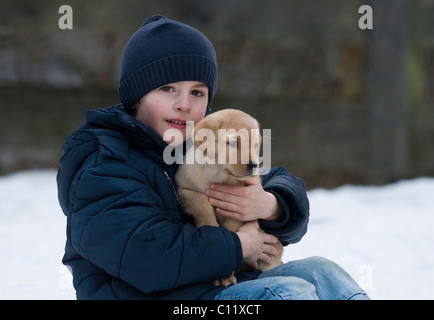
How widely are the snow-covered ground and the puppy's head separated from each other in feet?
4.06

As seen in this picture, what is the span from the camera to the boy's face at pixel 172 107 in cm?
189

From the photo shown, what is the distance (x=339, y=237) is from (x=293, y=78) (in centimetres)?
208

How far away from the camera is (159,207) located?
5.51 ft

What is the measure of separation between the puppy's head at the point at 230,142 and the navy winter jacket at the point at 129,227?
16cm

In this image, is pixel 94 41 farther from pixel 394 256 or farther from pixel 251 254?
pixel 251 254

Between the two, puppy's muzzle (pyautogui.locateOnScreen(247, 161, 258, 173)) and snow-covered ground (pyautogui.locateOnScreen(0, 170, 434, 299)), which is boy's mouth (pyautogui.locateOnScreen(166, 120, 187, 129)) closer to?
puppy's muzzle (pyautogui.locateOnScreen(247, 161, 258, 173))

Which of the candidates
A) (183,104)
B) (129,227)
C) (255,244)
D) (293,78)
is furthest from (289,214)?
(293,78)

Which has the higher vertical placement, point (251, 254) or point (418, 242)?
point (251, 254)

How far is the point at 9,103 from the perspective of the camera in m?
4.88

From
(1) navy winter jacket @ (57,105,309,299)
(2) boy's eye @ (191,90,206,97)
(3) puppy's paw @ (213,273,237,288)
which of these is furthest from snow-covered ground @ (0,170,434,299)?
(2) boy's eye @ (191,90,206,97)

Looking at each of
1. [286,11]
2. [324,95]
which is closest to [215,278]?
[286,11]

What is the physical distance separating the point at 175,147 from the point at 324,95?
353 centimetres
